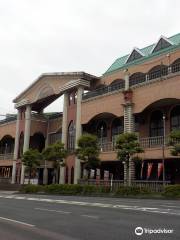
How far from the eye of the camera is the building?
116ft

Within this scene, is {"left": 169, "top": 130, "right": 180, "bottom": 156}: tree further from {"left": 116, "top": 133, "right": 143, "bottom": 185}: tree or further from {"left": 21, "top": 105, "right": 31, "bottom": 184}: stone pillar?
{"left": 21, "top": 105, "right": 31, "bottom": 184}: stone pillar

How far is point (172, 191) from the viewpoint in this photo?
26.2m

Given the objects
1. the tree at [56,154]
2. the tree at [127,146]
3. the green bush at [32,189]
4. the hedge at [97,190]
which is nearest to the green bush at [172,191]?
the hedge at [97,190]

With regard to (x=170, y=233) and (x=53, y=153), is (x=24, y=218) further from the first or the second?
(x=53, y=153)

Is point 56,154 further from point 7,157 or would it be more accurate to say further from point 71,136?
point 7,157

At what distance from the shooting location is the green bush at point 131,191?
28.7 m

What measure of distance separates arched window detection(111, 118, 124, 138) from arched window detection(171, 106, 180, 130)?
728 centimetres

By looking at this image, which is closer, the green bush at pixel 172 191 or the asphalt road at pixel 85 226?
the asphalt road at pixel 85 226

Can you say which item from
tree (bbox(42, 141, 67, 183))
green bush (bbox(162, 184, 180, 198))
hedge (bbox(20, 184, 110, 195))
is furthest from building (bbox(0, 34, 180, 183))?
green bush (bbox(162, 184, 180, 198))

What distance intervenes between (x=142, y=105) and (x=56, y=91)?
1615 centimetres

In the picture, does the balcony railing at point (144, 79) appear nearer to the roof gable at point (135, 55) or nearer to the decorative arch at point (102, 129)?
the decorative arch at point (102, 129)

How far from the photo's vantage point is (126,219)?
12.9 metres

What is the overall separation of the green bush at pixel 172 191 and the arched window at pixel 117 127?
54.3 feet
